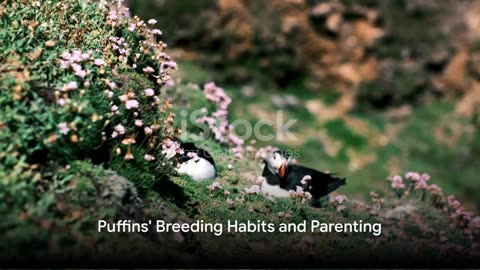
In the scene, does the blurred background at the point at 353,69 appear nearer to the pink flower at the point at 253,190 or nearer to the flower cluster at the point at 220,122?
the flower cluster at the point at 220,122

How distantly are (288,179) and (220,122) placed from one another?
5.16 ft

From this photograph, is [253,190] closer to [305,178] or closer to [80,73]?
[305,178]

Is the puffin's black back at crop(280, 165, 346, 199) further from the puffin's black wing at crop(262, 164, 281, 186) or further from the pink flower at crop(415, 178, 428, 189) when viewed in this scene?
the pink flower at crop(415, 178, 428, 189)

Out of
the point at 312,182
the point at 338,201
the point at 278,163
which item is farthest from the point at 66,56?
the point at 338,201

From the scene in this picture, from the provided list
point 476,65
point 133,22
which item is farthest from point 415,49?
point 133,22

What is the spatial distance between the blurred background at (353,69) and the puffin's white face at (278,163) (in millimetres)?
5023

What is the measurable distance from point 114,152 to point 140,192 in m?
0.38

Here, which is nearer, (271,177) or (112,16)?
(112,16)

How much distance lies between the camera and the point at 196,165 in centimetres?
609

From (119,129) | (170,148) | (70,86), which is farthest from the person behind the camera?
(170,148)

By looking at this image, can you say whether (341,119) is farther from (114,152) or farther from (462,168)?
(114,152)

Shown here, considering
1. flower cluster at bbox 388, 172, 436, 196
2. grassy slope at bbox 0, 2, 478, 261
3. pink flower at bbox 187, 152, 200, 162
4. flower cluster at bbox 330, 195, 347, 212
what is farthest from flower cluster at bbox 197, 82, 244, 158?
flower cluster at bbox 388, 172, 436, 196

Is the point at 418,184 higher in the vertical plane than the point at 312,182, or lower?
higher

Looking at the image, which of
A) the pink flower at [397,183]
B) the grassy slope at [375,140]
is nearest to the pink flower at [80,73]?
the pink flower at [397,183]
